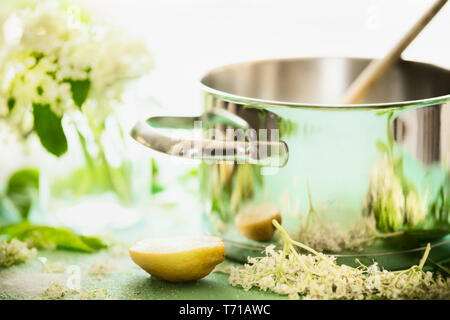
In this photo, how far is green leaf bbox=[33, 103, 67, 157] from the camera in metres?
0.81

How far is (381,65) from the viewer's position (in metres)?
0.82

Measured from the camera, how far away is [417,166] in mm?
667

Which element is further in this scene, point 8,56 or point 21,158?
Result: point 21,158

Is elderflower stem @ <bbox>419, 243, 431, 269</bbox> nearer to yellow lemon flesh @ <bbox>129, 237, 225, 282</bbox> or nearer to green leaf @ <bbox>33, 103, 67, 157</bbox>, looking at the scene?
yellow lemon flesh @ <bbox>129, 237, 225, 282</bbox>

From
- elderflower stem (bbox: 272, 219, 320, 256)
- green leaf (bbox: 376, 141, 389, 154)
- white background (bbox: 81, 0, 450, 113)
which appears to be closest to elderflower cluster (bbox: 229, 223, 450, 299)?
elderflower stem (bbox: 272, 219, 320, 256)

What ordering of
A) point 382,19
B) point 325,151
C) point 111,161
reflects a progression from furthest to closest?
1. point 382,19
2. point 111,161
3. point 325,151

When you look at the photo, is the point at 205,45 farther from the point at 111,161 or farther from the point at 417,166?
the point at 417,166

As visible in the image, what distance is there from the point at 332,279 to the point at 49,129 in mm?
394

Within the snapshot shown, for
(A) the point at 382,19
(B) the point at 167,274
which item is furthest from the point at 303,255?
(A) the point at 382,19

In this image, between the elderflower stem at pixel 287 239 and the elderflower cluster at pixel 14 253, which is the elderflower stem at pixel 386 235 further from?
the elderflower cluster at pixel 14 253

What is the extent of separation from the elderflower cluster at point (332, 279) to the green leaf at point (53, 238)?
0.24 metres

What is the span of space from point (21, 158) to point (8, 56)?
0.17m

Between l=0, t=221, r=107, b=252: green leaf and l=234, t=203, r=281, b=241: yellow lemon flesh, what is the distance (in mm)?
203

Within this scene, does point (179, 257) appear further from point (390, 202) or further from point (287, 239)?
point (390, 202)
